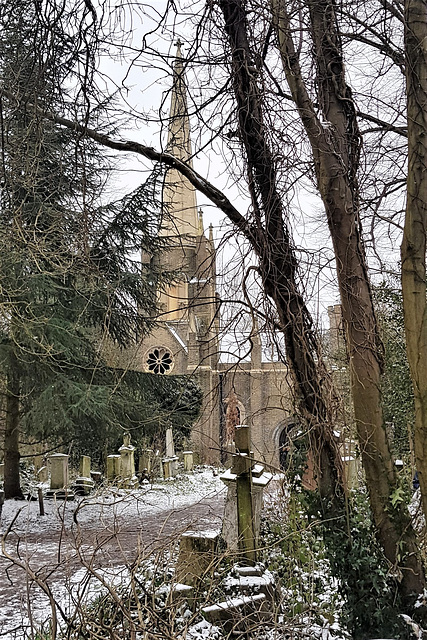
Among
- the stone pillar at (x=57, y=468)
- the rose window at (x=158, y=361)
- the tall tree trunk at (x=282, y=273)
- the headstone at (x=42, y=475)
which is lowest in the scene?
the headstone at (x=42, y=475)

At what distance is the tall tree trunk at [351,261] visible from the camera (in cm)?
397

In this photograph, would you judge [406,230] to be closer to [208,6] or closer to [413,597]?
[208,6]

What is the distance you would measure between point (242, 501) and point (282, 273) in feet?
8.62

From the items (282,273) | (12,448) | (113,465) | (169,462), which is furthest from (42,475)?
(282,273)

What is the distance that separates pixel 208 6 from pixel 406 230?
2.17 m

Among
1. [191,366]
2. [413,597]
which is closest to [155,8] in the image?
[413,597]

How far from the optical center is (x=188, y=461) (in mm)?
18922

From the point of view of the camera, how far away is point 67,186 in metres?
5.72

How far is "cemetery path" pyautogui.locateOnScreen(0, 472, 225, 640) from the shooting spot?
260 centimetres

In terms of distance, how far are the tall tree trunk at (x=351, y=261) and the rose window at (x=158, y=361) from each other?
67.7ft

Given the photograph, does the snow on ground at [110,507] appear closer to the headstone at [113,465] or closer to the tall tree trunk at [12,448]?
the tall tree trunk at [12,448]

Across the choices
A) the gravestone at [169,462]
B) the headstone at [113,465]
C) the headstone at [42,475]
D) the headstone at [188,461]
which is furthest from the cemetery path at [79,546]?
the headstone at [188,461]

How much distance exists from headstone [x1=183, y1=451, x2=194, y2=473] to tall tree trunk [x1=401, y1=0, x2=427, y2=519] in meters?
16.2

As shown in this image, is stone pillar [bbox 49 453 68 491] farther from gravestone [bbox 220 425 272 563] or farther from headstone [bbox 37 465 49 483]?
gravestone [bbox 220 425 272 563]
